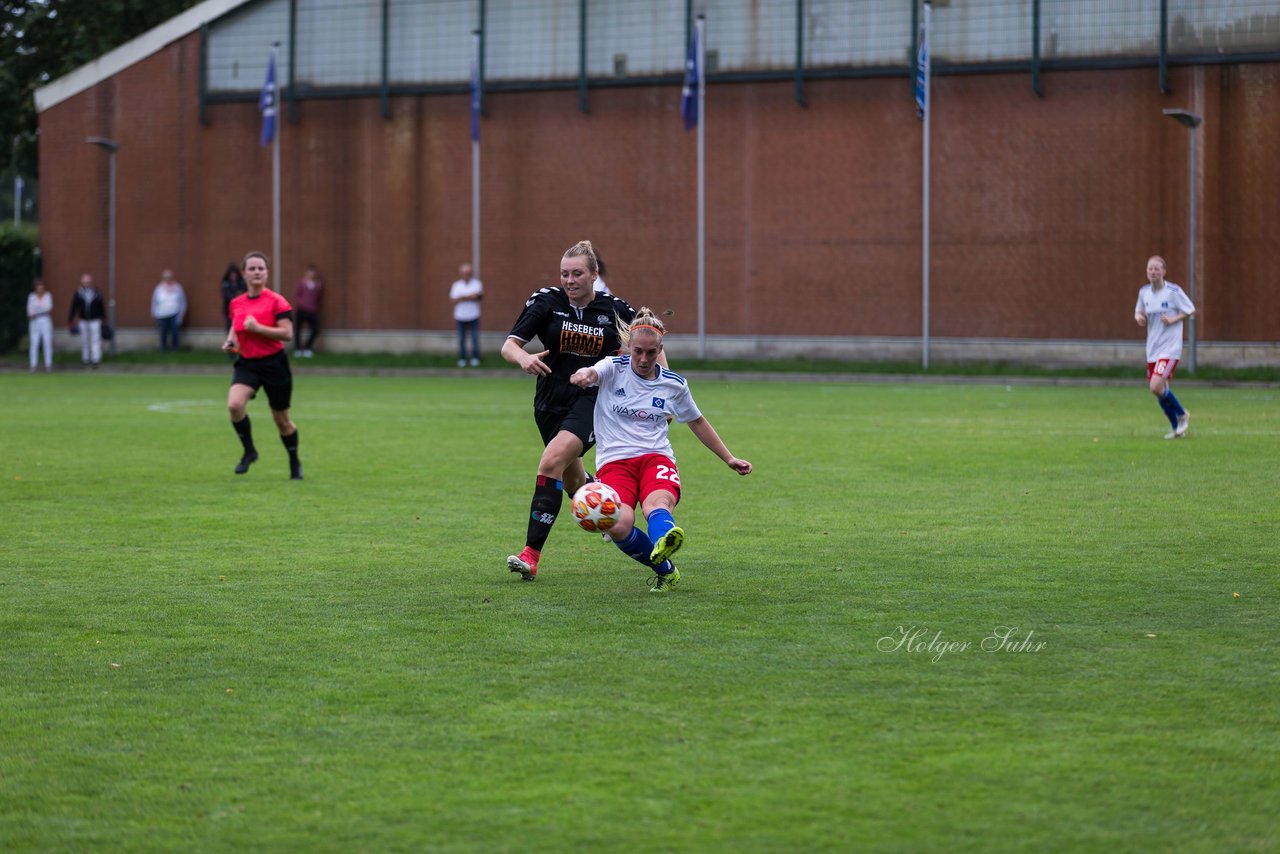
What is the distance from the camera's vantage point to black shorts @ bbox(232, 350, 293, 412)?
1625cm

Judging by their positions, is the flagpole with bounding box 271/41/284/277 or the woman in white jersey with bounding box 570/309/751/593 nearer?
the woman in white jersey with bounding box 570/309/751/593

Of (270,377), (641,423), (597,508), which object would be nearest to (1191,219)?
(270,377)

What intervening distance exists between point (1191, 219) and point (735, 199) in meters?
10.2

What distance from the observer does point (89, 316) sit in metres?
40.7

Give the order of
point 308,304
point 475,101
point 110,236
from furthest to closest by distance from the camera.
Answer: point 110,236 → point 308,304 → point 475,101

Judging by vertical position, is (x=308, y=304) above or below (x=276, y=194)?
below

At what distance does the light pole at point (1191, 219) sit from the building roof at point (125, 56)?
23808 mm

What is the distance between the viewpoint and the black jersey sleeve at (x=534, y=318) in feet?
33.3

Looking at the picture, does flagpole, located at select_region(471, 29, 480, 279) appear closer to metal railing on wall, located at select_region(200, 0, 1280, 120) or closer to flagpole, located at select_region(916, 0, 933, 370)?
metal railing on wall, located at select_region(200, 0, 1280, 120)

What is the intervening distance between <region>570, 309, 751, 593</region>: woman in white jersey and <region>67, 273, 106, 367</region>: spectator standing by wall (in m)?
33.2

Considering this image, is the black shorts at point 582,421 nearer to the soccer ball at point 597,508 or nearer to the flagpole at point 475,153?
the soccer ball at point 597,508

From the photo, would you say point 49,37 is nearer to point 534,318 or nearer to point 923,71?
point 923,71

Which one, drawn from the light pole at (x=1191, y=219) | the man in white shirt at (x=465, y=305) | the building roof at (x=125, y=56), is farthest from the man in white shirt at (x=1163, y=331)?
the building roof at (x=125, y=56)

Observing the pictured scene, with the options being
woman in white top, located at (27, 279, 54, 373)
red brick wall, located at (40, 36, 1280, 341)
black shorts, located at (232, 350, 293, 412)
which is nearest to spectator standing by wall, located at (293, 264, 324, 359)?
red brick wall, located at (40, 36, 1280, 341)
